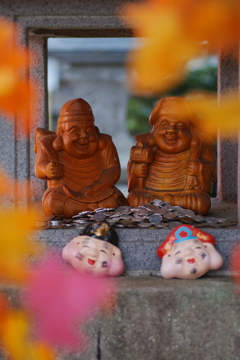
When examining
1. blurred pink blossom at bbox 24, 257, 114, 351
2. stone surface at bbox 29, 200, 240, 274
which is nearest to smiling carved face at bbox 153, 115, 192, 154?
stone surface at bbox 29, 200, 240, 274

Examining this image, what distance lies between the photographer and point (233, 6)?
102 cm

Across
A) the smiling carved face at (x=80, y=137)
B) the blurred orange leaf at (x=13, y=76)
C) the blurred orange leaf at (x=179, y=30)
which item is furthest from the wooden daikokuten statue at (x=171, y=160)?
the blurred orange leaf at (x=179, y=30)

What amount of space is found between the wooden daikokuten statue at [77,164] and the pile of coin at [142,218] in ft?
0.35

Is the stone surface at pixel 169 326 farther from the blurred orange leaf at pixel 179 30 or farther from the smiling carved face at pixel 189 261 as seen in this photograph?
the blurred orange leaf at pixel 179 30

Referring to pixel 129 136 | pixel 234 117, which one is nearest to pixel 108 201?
pixel 234 117

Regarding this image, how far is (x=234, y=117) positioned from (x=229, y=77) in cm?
313

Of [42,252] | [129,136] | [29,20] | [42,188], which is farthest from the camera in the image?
[129,136]

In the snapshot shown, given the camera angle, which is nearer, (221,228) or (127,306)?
(127,306)

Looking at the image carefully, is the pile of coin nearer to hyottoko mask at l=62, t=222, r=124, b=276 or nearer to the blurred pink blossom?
hyottoko mask at l=62, t=222, r=124, b=276

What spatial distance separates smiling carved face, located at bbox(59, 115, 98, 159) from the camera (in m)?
3.10

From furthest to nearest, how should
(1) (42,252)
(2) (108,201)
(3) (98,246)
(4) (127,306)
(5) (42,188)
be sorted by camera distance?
(5) (42,188), (2) (108,201), (1) (42,252), (3) (98,246), (4) (127,306)

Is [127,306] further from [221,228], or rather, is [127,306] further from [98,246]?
[221,228]

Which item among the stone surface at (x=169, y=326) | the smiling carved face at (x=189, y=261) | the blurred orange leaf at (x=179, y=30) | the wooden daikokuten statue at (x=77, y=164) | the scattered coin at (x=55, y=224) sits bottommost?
the stone surface at (x=169, y=326)

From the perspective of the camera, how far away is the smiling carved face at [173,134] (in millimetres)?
3201
